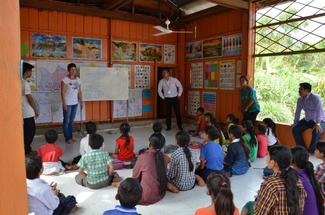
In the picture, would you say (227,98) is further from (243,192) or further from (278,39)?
(243,192)

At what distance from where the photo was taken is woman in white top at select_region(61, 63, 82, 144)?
5414mm

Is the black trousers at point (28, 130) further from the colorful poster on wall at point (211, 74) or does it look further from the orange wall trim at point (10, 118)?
the colorful poster on wall at point (211, 74)

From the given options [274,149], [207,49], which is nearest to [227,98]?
[207,49]

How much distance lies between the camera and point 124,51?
276 inches

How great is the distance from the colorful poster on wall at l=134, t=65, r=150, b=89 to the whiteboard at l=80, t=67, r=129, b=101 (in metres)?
0.38

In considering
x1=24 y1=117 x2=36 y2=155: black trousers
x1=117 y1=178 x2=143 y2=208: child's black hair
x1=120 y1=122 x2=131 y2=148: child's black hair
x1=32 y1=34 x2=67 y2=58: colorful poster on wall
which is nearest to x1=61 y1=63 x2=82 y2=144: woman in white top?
x1=32 y1=34 x2=67 y2=58: colorful poster on wall

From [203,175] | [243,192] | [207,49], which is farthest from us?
[207,49]

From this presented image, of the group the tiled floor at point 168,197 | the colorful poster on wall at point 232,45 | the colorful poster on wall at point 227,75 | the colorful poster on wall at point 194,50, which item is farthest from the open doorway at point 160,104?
the tiled floor at point 168,197

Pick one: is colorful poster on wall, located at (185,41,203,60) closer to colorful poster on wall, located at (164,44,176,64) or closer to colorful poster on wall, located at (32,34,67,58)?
colorful poster on wall, located at (164,44,176,64)

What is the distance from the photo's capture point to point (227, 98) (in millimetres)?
6539

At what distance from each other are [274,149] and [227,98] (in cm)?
455

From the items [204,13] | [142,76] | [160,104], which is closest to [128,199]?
[142,76]

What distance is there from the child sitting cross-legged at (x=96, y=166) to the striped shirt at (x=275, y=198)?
5.74ft

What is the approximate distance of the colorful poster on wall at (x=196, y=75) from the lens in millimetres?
7277
